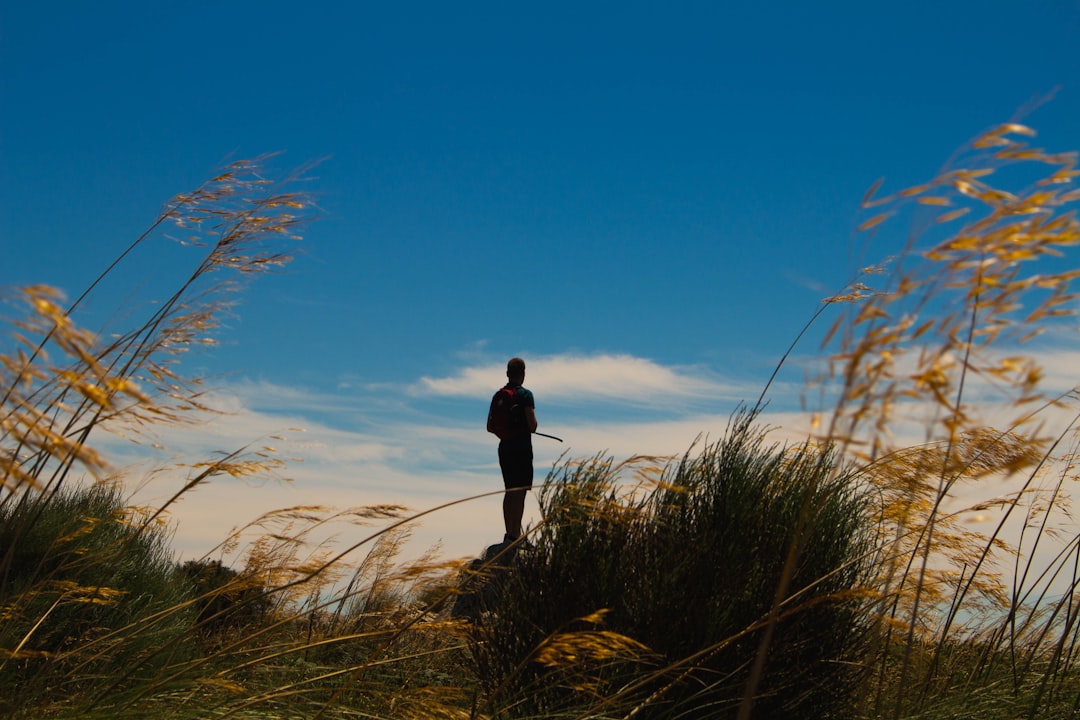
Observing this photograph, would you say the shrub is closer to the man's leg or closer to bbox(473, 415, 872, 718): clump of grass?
bbox(473, 415, 872, 718): clump of grass

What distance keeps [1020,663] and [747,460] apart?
214cm

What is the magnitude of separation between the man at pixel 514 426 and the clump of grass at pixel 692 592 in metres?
4.59

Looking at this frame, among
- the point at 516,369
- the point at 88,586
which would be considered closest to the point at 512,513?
the point at 516,369

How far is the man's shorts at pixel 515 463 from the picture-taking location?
909 cm

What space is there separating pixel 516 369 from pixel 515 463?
0.96 meters

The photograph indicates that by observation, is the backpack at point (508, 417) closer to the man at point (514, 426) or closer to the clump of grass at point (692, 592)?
the man at point (514, 426)

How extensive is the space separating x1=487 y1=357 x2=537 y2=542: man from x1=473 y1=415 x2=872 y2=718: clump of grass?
4.59m

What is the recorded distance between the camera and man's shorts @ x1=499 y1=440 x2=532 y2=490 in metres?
9.09

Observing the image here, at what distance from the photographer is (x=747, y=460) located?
4422 mm

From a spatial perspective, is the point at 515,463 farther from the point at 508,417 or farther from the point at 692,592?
the point at 692,592

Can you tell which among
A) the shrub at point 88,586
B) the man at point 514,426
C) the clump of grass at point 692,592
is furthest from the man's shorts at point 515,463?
the clump of grass at point 692,592

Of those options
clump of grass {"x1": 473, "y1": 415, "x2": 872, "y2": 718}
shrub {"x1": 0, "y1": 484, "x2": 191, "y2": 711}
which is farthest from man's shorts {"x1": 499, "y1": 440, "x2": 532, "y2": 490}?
clump of grass {"x1": 473, "y1": 415, "x2": 872, "y2": 718}

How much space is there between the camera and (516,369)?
9203mm

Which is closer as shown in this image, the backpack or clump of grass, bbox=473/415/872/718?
clump of grass, bbox=473/415/872/718
